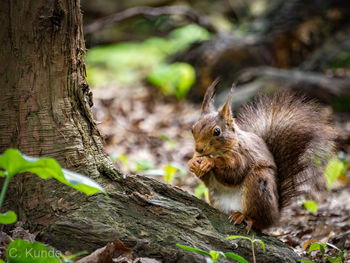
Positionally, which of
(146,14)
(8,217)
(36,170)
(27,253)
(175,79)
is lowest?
(27,253)

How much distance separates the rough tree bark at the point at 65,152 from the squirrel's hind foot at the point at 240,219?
0.27 metres

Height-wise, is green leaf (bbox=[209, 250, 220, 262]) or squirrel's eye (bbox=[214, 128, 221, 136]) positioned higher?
squirrel's eye (bbox=[214, 128, 221, 136])

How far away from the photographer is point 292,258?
2.31 m

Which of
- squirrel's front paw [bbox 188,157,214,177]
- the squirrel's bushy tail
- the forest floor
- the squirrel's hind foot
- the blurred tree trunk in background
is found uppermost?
the blurred tree trunk in background

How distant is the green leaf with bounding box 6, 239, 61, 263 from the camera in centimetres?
172

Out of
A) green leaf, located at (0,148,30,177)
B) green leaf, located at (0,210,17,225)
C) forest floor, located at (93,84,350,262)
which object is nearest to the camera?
green leaf, located at (0,148,30,177)

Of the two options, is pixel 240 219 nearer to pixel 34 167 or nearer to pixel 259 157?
pixel 259 157

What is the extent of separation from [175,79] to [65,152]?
16.1ft

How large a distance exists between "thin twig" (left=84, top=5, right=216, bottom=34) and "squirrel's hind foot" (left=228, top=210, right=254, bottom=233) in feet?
15.4

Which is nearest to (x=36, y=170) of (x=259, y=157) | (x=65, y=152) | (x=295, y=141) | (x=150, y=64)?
(x=65, y=152)

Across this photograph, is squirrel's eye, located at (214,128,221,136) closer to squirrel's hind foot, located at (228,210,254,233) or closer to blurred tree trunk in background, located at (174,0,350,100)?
squirrel's hind foot, located at (228,210,254,233)

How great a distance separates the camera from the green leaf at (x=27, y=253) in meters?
1.72

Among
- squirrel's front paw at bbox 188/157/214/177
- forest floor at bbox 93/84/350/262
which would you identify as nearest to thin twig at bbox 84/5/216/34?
forest floor at bbox 93/84/350/262

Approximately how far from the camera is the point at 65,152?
225cm
